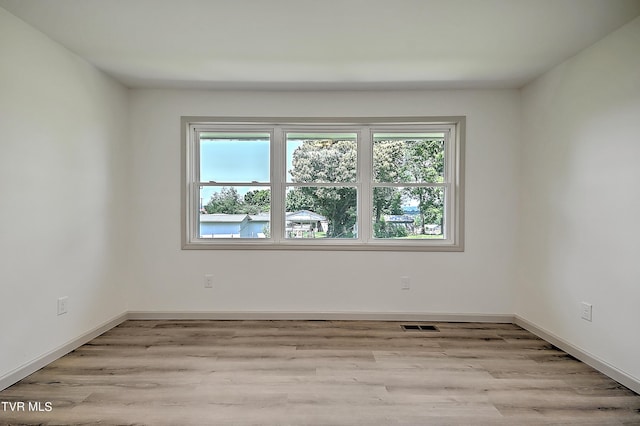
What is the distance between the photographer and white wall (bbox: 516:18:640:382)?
2.29 meters

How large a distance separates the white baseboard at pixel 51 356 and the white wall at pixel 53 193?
0.04 m

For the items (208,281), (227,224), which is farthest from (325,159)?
(208,281)

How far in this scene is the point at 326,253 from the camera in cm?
362

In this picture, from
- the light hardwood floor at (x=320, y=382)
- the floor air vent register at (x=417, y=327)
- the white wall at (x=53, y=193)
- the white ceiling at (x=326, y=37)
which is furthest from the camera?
the floor air vent register at (x=417, y=327)

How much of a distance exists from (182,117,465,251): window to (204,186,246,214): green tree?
0.4 inches

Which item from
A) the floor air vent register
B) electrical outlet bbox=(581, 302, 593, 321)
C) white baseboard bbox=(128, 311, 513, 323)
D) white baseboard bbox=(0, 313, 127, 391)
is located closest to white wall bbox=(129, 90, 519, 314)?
white baseboard bbox=(128, 311, 513, 323)

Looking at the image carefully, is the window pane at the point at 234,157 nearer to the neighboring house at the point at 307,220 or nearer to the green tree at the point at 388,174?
the neighboring house at the point at 307,220

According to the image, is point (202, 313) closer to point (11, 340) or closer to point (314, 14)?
point (11, 340)

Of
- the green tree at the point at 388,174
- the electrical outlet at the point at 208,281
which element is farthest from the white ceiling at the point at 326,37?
the electrical outlet at the point at 208,281

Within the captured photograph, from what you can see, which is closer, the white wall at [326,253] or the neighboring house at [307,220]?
the white wall at [326,253]

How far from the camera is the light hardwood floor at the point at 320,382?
1949 mm

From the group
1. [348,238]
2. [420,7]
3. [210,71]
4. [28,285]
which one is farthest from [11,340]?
[420,7]

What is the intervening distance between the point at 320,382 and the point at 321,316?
1.27 metres

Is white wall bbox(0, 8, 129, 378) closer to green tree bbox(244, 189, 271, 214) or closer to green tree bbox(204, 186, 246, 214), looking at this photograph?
green tree bbox(204, 186, 246, 214)
